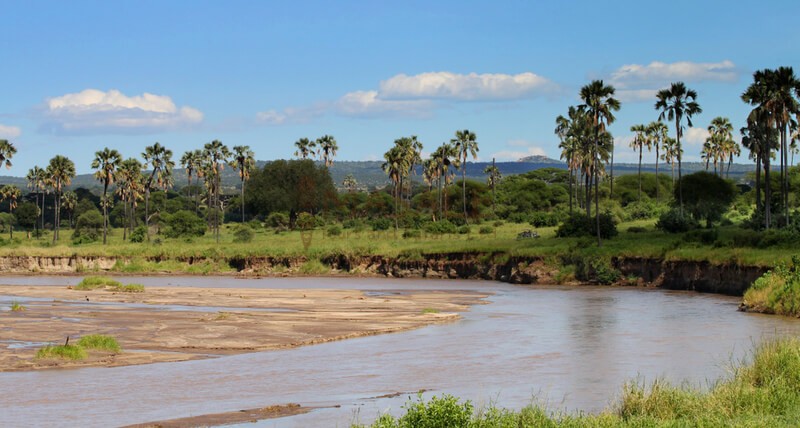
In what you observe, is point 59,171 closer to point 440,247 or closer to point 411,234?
point 411,234

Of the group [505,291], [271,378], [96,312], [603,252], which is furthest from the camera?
[603,252]

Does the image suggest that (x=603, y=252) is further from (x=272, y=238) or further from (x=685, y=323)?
(x=272, y=238)

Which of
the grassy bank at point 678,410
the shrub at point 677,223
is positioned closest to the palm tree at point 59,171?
the shrub at point 677,223

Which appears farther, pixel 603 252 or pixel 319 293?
pixel 603 252

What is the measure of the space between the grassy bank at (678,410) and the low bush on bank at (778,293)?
2282cm

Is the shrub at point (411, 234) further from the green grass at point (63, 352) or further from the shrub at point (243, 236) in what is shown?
the green grass at point (63, 352)

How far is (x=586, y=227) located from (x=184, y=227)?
55735 millimetres

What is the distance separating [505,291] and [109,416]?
46029 millimetres

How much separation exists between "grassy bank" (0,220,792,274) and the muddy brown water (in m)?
16.9

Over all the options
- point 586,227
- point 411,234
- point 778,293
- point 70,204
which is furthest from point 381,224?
point 778,293

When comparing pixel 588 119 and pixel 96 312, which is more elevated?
pixel 588 119

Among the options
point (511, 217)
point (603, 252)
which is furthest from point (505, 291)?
point (511, 217)

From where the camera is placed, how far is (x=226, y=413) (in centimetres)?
2192

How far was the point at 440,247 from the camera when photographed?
8425 centimetres
